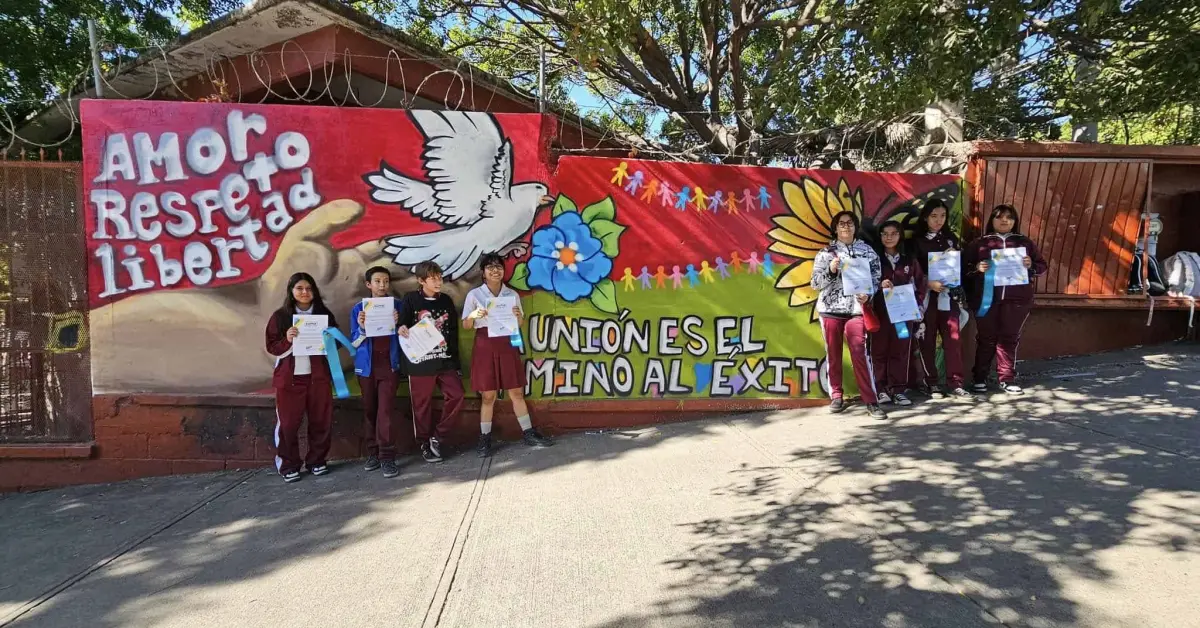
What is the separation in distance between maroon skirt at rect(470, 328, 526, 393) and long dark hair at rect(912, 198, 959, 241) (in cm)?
390

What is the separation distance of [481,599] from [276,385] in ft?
9.05

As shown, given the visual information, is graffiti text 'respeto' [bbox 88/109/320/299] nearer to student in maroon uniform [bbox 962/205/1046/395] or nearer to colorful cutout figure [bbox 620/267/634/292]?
colorful cutout figure [bbox 620/267/634/292]

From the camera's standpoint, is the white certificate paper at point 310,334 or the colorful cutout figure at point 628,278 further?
the colorful cutout figure at point 628,278

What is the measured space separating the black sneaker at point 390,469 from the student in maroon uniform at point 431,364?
309mm

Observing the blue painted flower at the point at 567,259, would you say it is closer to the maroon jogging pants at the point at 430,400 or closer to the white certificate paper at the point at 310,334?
the maroon jogging pants at the point at 430,400

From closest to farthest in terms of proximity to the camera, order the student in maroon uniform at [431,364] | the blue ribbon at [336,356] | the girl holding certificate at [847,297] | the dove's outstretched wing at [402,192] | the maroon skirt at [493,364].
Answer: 1. the blue ribbon at [336,356]
2. the student in maroon uniform at [431,364]
3. the maroon skirt at [493,364]
4. the dove's outstretched wing at [402,192]
5. the girl holding certificate at [847,297]

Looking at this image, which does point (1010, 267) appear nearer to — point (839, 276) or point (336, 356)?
point (839, 276)

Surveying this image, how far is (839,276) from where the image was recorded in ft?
17.1

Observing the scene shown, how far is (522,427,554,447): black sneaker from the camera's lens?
16.5 ft

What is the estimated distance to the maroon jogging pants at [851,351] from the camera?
5.23 meters

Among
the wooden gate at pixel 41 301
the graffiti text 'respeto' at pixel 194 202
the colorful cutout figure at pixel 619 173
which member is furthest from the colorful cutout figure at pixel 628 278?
the wooden gate at pixel 41 301

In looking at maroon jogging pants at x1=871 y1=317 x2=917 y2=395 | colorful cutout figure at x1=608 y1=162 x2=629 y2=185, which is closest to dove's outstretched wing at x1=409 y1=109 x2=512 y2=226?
colorful cutout figure at x1=608 y1=162 x2=629 y2=185

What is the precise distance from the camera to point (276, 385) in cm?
459

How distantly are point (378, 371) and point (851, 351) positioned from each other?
4.05 metres
